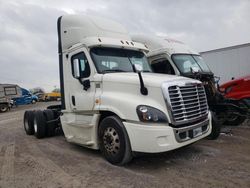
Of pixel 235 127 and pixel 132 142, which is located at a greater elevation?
pixel 132 142

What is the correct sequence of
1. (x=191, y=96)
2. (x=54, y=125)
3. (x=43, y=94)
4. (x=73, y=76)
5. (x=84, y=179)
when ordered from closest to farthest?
(x=84, y=179) → (x=191, y=96) → (x=73, y=76) → (x=54, y=125) → (x=43, y=94)

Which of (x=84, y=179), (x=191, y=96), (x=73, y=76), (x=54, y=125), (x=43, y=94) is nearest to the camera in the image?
(x=84, y=179)

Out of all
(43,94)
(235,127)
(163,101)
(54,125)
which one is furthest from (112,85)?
(43,94)

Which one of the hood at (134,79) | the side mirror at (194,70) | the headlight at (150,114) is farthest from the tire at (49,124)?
the side mirror at (194,70)

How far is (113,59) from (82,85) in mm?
922

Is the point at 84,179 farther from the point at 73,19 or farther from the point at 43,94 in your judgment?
the point at 43,94

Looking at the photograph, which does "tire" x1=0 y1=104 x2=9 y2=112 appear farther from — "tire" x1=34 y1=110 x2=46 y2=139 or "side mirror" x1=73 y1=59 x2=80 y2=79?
"side mirror" x1=73 y1=59 x2=80 y2=79

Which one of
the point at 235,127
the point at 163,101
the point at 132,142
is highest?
the point at 163,101

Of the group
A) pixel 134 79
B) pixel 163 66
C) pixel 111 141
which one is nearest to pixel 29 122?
pixel 111 141

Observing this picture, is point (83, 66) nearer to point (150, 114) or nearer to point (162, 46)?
point (150, 114)

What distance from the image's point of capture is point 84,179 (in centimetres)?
428

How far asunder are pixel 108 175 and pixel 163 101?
163 cm

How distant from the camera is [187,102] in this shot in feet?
15.6

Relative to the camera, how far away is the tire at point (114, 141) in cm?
461
